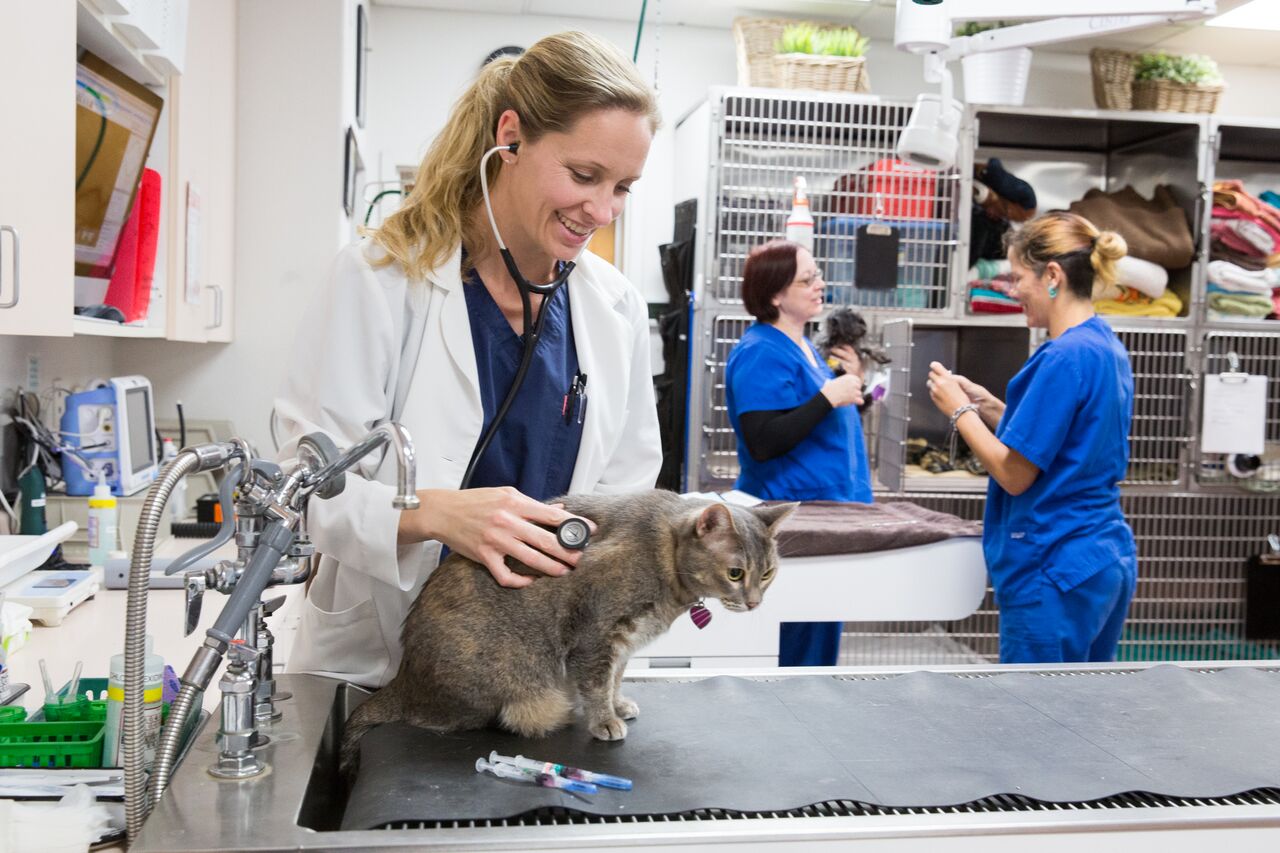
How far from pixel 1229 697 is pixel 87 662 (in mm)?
1854

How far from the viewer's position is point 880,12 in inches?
185

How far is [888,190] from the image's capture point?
4090mm

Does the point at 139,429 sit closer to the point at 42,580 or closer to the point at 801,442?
the point at 42,580

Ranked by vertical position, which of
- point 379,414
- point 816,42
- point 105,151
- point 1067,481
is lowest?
point 1067,481

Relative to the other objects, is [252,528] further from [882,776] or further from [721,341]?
[721,341]

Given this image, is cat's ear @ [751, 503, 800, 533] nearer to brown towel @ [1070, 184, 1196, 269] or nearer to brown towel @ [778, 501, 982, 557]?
brown towel @ [778, 501, 982, 557]

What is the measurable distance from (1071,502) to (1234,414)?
2.18m

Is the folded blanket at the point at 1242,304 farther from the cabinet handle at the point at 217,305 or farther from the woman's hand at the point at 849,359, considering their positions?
the cabinet handle at the point at 217,305

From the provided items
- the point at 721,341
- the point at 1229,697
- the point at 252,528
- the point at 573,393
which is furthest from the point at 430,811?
the point at 721,341

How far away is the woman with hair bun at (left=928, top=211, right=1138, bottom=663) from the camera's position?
2488 millimetres

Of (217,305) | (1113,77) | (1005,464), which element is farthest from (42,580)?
(1113,77)

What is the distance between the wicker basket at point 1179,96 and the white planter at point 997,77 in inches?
24.1

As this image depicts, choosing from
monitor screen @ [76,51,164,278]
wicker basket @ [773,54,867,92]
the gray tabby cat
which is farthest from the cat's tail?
wicker basket @ [773,54,867,92]

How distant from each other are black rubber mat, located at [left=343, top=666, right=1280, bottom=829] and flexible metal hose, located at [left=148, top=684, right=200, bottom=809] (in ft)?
0.59
